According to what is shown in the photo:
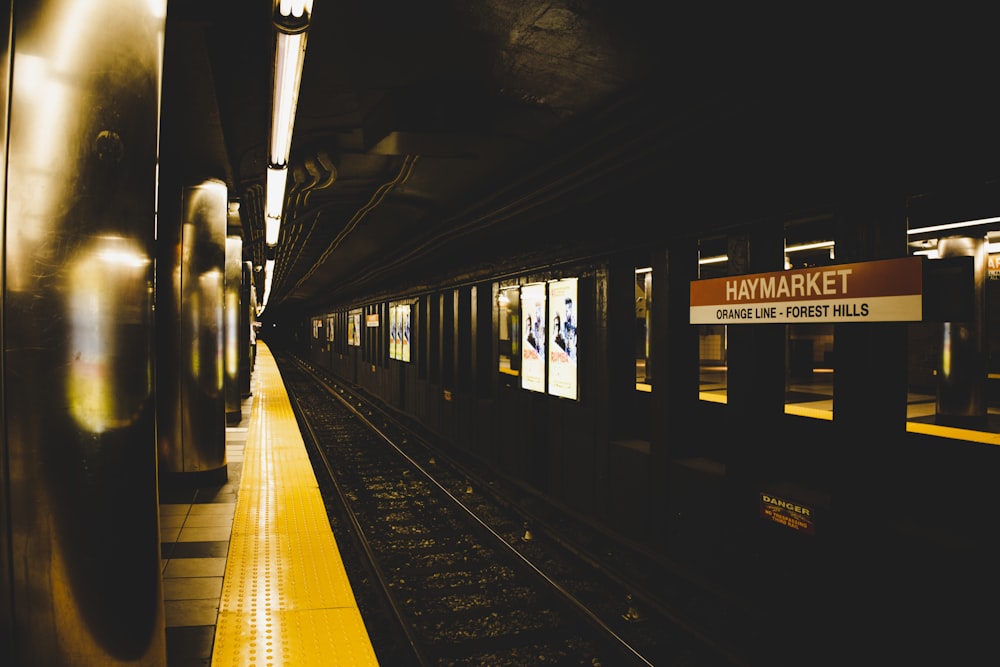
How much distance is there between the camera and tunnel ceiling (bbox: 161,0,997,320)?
329 cm

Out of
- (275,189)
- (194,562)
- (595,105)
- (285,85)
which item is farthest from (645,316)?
(285,85)

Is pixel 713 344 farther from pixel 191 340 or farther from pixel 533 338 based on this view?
pixel 191 340

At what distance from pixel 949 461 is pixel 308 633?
465cm

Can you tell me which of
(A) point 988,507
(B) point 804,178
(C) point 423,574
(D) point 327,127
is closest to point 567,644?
(C) point 423,574

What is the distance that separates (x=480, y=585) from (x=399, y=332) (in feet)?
33.4

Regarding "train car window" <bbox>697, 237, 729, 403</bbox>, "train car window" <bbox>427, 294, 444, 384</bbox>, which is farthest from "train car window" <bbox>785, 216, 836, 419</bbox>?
"train car window" <bbox>427, 294, 444, 384</bbox>

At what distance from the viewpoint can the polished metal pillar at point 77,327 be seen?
5.85 ft

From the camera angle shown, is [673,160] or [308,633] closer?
[308,633]

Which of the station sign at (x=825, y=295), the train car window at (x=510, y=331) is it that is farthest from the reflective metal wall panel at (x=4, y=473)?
the train car window at (x=510, y=331)

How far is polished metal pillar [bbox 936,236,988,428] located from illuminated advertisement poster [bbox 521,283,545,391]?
4280 millimetres

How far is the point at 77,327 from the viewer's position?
188 cm

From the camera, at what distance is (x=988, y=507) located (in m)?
4.39

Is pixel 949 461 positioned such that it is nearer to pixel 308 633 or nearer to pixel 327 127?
pixel 308 633

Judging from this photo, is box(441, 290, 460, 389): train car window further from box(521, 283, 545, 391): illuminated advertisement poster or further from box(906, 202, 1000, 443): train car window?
box(906, 202, 1000, 443): train car window
